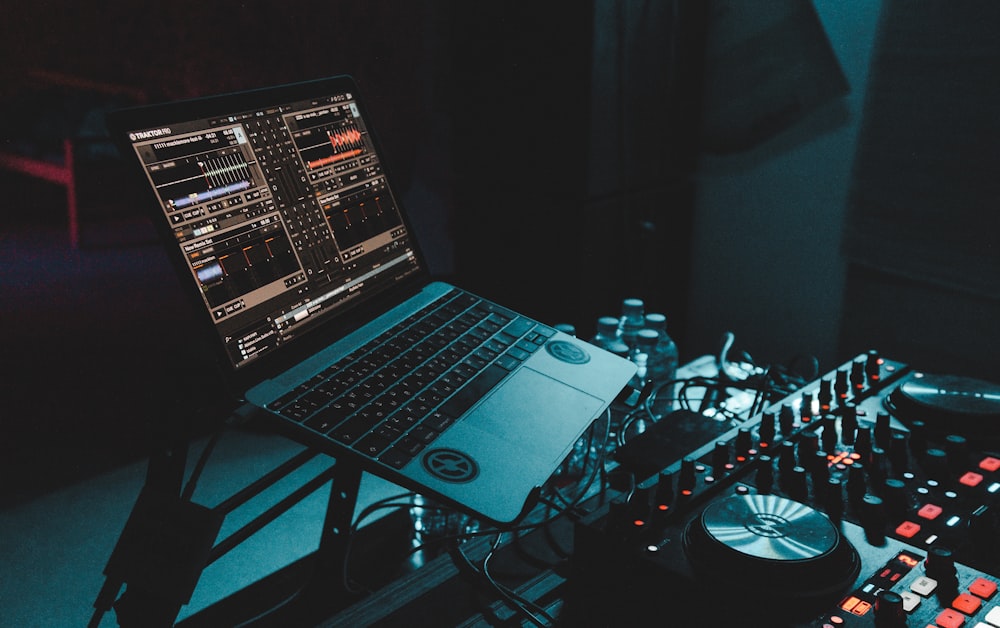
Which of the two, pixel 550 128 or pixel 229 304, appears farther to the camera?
pixel 550 128

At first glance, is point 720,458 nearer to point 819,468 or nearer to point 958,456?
point 819,468

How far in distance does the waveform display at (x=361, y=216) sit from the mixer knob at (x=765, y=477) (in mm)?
534

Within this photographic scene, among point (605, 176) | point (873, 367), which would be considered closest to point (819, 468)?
point (873, 367)

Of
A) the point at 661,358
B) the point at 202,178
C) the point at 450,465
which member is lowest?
the point at 661,358

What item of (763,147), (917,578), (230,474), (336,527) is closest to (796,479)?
(917,578)

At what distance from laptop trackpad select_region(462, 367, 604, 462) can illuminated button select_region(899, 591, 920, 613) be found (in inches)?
12.6

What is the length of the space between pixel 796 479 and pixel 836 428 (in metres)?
0.20

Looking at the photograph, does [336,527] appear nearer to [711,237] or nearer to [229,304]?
[229,304]

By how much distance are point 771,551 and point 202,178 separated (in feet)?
2.04

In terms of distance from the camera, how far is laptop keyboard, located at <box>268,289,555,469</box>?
29.4 inches

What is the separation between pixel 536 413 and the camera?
2.79 feet

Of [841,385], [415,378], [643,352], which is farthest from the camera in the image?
[643,352]

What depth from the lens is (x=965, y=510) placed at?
805mm

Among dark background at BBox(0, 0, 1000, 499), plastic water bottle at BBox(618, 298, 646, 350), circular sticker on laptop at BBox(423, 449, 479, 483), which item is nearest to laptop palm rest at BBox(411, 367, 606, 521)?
circular sticker on laptop at BBox(423, 449, 479, 483)
